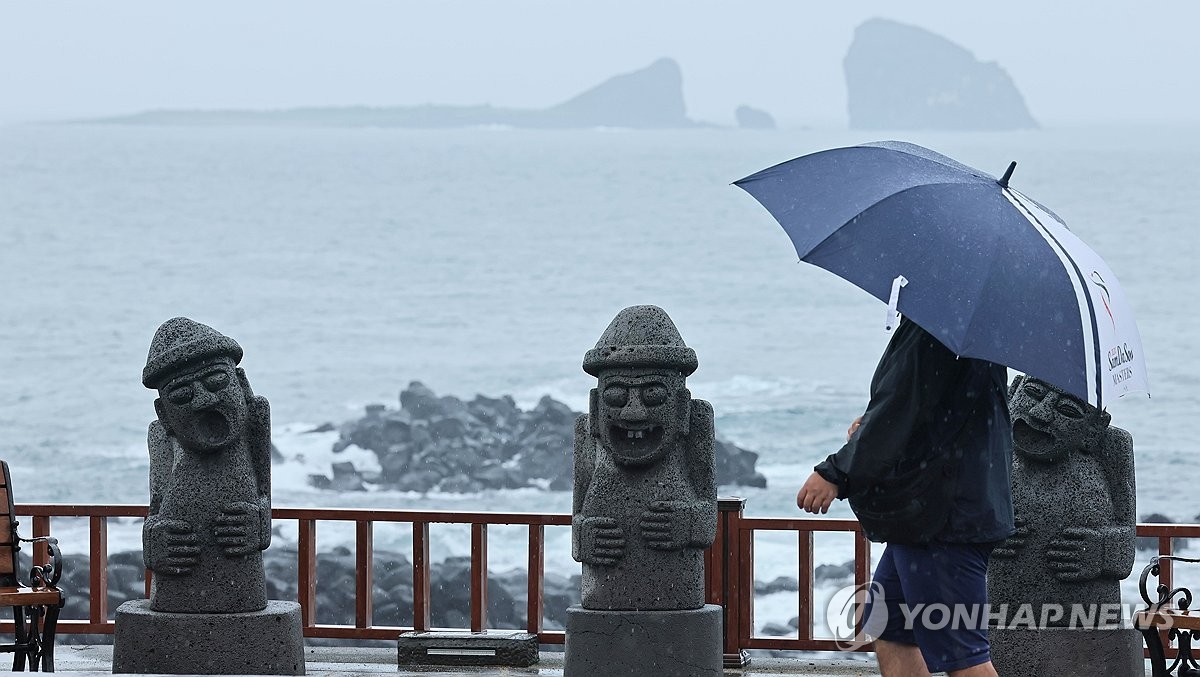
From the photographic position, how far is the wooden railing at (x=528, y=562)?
25.0 feet

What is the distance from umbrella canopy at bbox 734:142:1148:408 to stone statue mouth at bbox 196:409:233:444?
3.25 metres

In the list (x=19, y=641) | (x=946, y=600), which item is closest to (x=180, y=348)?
(x=19, y=641)

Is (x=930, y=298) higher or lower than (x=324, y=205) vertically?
lower

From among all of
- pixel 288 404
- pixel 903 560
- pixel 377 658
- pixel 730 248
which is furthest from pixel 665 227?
pixel 903 560

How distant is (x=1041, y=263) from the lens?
4180 mm

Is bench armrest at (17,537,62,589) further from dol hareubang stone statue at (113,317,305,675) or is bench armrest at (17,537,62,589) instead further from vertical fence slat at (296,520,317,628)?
vertical fence slat at (296,520,317,628)

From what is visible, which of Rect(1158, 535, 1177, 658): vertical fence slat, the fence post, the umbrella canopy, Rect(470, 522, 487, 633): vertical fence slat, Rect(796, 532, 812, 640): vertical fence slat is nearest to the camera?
the umbrella canopy

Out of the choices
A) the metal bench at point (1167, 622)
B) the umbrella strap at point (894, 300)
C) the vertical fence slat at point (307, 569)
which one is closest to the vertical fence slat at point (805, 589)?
the metal bench at point (1167, 622)

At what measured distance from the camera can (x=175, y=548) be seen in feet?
22.2

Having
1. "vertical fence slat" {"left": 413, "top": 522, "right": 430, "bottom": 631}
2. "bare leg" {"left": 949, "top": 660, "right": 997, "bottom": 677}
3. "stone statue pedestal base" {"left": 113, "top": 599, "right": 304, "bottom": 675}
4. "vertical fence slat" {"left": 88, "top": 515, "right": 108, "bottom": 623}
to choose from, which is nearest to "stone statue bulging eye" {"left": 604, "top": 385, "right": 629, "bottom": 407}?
"vertical fence slat" {"left": 413, "top": 522, "right": 430, "bottom": 631}

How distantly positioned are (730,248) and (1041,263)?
47097 mm

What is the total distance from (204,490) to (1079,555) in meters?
3.74

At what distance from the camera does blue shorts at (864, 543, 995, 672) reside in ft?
13.8

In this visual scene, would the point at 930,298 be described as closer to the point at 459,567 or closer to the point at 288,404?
the point at 459,567
